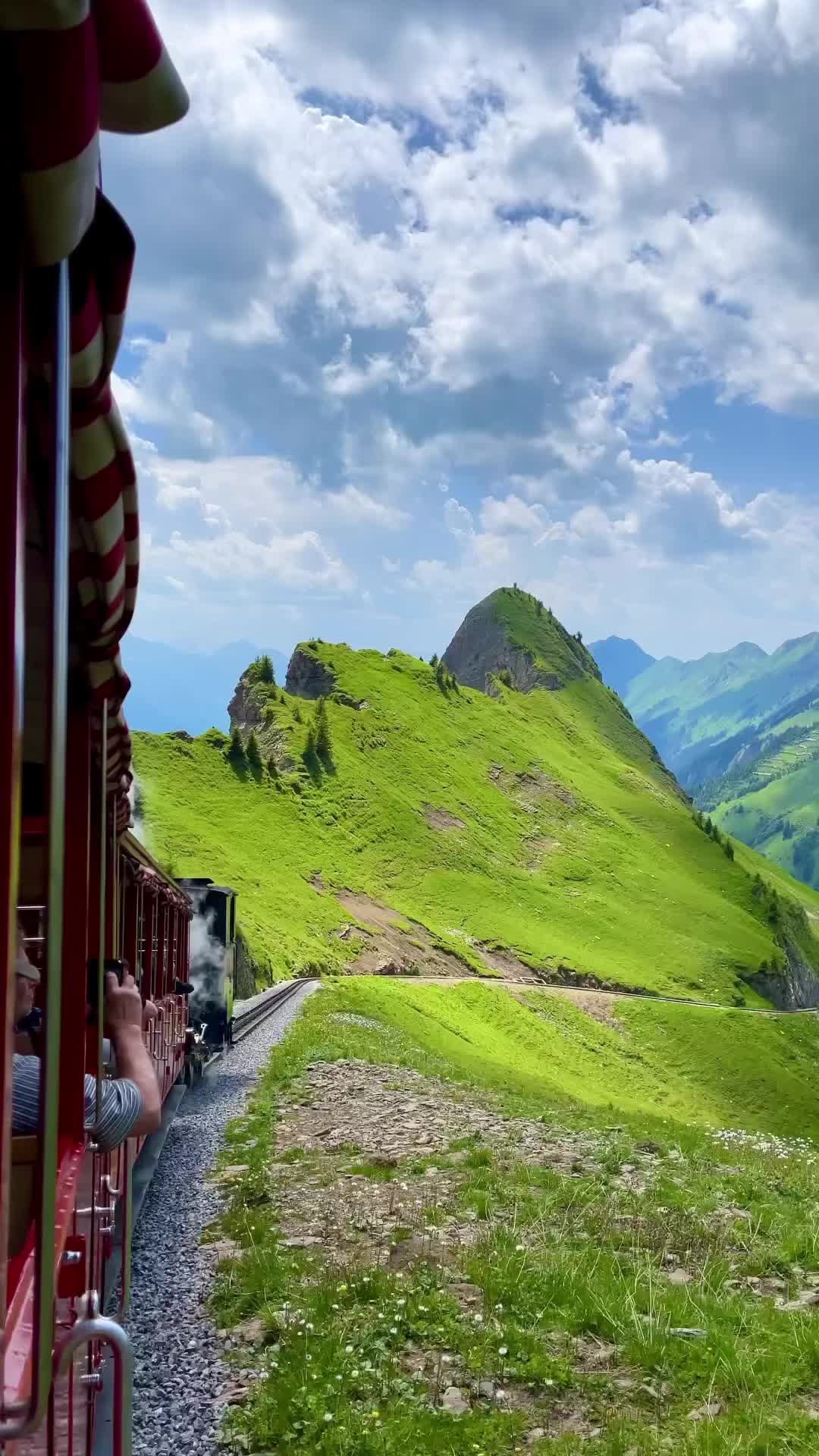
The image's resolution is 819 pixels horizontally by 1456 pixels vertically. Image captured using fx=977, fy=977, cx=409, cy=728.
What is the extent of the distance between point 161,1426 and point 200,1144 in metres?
9.24

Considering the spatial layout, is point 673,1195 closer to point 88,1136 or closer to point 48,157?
point 88,1136

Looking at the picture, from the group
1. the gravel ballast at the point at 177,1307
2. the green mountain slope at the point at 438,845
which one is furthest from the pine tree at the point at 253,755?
the gravel ballast at the point at 177,1307

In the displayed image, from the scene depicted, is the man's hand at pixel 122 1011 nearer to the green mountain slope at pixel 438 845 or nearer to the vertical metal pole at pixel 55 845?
the vertical metal pole at pixel 55 845

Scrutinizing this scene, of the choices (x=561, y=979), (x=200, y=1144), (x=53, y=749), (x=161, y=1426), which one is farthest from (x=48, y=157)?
(x=561, y=979)

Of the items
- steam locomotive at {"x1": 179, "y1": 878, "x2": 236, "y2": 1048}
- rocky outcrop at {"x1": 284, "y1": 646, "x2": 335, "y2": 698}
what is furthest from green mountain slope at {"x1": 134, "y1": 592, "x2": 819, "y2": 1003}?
steam locomotive at {"x1": 179, "y1": 878, "x2": 236, "y2": 1048}

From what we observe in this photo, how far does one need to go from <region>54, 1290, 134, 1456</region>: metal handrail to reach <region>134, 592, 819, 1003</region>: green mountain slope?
5420cm

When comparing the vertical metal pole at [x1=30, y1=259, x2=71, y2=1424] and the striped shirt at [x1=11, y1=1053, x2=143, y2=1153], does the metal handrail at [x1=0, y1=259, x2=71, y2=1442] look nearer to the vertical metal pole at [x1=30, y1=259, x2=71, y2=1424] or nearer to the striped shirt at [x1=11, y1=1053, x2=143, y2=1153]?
the vertical metal pole at [x1=30, y1=259, x2=71, y2=1424]

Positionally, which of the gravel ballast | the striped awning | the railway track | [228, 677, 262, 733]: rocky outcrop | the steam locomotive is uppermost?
[228, 677, 262, 733]: rocky outcrop

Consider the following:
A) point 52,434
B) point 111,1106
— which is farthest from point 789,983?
point 52,434

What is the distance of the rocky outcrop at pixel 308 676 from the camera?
120 meters

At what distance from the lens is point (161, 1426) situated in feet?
24.0

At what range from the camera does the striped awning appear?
1.47 meters

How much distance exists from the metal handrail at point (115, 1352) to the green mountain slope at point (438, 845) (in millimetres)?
54196

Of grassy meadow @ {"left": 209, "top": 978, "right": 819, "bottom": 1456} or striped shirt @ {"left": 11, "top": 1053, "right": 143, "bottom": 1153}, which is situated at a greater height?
striped shirt @ {"left": 11, "top": 1053, "right": 143, "bottom": 1153}
